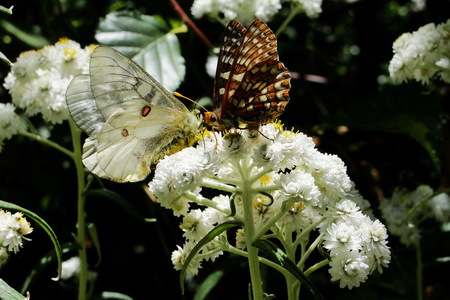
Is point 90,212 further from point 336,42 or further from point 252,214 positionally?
point 336,42

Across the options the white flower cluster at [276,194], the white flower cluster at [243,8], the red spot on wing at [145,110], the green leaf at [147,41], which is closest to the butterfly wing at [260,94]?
the white flower cluster at [276,194]

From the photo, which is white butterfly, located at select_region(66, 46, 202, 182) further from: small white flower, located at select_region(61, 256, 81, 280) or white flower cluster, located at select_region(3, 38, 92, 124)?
small white flower, located at select_region(61, 256, 81, 280)

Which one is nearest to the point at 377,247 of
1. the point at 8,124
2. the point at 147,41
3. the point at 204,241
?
the point at 204,241

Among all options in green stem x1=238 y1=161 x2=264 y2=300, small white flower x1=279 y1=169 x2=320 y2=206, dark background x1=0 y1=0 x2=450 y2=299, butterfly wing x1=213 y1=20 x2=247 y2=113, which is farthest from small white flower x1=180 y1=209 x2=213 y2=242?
dark background x1=0 y1=0 x2=450 y2=299

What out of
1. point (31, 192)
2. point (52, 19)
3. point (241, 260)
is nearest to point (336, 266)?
point (241, 260)

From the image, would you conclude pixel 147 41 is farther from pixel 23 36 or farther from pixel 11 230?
pixel 11 230

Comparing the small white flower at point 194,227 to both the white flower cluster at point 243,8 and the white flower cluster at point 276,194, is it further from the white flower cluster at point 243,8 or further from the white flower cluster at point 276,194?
the white flower cluster at point 243,8
